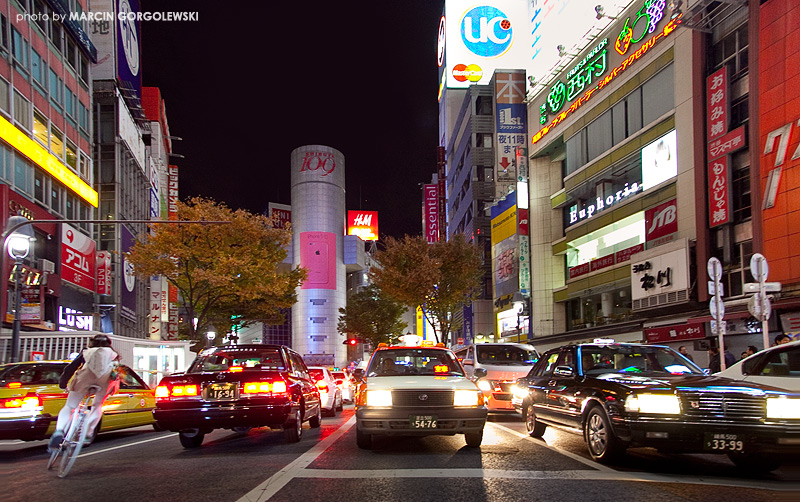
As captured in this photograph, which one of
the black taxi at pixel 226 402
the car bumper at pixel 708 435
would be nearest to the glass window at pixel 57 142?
the black taxi at pixel 226 402

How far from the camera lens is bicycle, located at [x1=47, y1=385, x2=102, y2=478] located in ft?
26.1

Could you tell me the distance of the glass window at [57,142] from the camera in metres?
30.7

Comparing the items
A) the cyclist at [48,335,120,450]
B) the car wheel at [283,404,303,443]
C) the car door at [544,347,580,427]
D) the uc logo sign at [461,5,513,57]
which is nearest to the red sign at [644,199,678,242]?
the car door at [544,347,580,427]

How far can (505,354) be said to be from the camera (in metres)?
18.0

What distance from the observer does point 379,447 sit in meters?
10.2

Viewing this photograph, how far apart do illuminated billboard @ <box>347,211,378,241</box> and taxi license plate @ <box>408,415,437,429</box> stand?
510ft

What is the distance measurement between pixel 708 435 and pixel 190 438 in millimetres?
7286

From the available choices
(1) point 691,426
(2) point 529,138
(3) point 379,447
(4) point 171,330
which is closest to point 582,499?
(1) point 691,426

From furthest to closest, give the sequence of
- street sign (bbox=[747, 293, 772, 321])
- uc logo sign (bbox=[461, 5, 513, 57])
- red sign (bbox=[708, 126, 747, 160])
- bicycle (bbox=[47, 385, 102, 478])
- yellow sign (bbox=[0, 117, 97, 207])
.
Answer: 1. uc logo sign (bbox=[461, 5, 513, 57])
2. yellow sign (bbox=[0, 117, 97, 207])
3. red sign (bbox=[708, 126, 747, 160])
4. street sign (bbox=[747, 293, 772, 321])
5. bicycle (bbox=[47, 385, 102, 478])

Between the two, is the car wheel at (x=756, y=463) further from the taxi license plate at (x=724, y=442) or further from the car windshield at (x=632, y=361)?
the car windshield at (x=632, y=361)

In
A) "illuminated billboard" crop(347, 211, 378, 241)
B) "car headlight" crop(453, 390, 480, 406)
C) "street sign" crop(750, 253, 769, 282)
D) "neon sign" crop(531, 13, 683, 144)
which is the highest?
"illuminated billboard" crop(347, 211, 378, 241)

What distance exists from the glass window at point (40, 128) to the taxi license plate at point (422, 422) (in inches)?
967

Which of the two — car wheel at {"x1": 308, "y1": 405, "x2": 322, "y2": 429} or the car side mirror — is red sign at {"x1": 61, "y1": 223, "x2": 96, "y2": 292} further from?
the car side mirror

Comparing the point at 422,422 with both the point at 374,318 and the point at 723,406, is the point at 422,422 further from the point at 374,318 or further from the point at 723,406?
the point at 374,318
